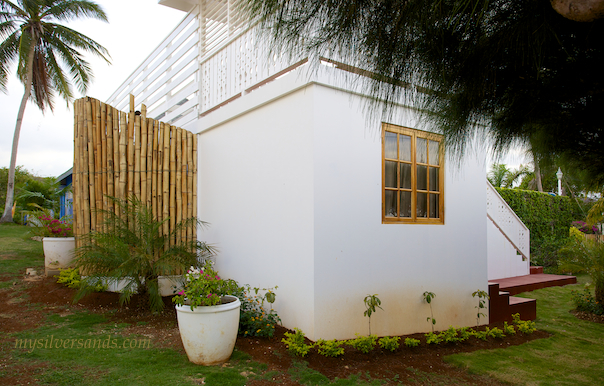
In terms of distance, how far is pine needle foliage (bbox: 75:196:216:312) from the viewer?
4.74 m

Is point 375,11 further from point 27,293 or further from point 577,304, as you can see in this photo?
point 577,304

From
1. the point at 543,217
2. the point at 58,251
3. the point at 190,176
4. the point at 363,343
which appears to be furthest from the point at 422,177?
the point at 543,217

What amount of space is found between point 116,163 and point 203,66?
6.59 feet

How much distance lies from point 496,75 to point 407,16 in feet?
2.12

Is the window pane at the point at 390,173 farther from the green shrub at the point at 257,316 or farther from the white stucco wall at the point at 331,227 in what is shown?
the green shrub at the point at 257,316

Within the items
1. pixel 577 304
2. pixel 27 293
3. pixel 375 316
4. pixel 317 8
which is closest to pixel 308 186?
pixel 375 316

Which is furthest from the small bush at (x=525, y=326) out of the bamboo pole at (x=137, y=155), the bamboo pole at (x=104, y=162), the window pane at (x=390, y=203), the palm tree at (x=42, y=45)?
the palm tree at (x=42, y=45)

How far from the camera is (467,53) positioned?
2172 mm

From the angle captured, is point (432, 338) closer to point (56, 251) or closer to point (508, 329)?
point (508, 329)

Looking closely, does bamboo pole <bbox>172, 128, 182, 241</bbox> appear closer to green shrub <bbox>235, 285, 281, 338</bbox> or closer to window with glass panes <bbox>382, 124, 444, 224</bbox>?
green shrub <bbox>235, 285, 281, 338</bbox>

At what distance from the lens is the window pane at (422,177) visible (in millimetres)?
4898

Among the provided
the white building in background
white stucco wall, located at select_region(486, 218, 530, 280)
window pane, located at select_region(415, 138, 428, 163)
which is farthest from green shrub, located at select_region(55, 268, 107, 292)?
white stucco wall, located at select_region(486, 218, 530, 280)

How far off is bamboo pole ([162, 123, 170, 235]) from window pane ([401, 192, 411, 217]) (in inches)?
128

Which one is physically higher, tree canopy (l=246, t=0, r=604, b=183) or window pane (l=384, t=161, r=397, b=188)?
tree canopy (l=246, t=0, r=604, b=183)
